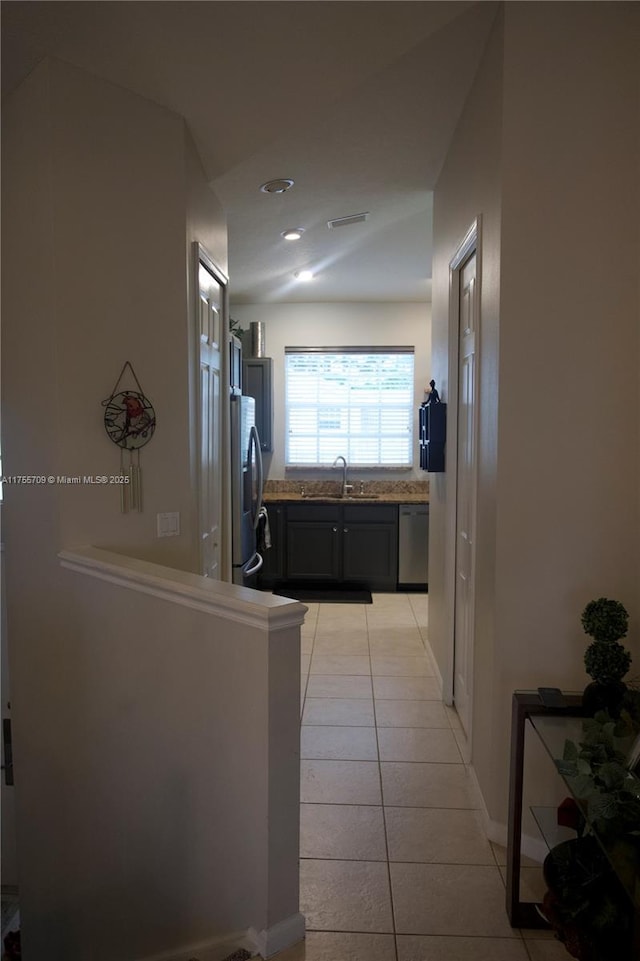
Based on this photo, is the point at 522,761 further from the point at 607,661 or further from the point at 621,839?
the point at 621,839

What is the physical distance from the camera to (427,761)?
285 centimetres

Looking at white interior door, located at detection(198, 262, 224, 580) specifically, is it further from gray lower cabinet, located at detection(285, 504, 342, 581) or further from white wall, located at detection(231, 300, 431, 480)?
white wall, located at detection(231, 300, 431, 480)

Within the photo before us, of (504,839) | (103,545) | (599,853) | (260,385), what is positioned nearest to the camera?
(599,853)

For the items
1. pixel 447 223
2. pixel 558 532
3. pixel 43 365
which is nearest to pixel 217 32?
pixel 43 365

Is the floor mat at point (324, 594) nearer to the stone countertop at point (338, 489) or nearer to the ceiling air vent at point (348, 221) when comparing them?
the stone countertop at point (338, 489)

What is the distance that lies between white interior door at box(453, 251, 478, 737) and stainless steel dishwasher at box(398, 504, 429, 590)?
2.30m

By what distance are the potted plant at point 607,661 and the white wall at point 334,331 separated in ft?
14.2

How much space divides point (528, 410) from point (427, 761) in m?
1.69

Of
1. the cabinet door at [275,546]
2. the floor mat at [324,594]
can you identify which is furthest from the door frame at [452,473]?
the cabinet door at [275,546]

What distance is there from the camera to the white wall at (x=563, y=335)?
2.06 m

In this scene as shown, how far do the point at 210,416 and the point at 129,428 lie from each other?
822mm

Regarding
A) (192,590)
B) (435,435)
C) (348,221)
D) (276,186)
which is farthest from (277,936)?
(348,221)

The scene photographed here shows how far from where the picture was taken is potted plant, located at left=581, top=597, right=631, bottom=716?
6.07 ft

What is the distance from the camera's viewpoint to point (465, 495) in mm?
3051
